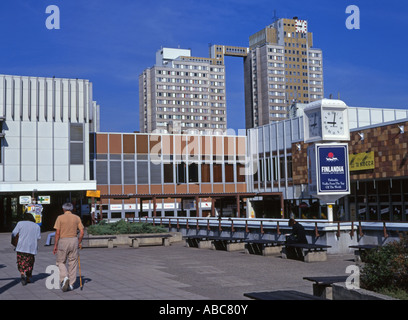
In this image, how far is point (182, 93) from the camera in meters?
164

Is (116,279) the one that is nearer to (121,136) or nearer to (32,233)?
(32,233)

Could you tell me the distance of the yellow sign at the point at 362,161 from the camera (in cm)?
3862

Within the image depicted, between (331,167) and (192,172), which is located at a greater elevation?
(192,172)

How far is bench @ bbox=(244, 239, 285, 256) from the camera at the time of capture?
20328 mm

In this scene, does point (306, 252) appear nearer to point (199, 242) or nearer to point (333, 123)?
point (199, 242)

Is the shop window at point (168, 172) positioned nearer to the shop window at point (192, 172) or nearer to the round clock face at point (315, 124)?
the shop window at point (192, 172)

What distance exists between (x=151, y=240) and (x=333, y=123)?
10.3 m

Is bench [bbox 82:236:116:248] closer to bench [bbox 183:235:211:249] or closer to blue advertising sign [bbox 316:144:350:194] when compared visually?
bench [bbox 183:235:211:249]

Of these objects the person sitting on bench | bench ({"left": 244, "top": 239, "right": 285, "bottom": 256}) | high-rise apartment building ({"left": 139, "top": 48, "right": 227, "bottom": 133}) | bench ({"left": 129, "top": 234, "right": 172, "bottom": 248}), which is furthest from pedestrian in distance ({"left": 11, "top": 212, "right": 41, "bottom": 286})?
high-rise apartment building ({"left": 139, "top": 48, "right": 227, "bottom": 133})

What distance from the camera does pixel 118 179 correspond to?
200 ft

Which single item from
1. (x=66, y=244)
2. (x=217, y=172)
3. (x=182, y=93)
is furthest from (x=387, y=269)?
(x=182, y=93)

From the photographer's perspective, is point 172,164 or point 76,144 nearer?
point 76,144

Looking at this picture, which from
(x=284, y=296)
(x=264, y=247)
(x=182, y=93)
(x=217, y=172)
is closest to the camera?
(x=284, y=296)
